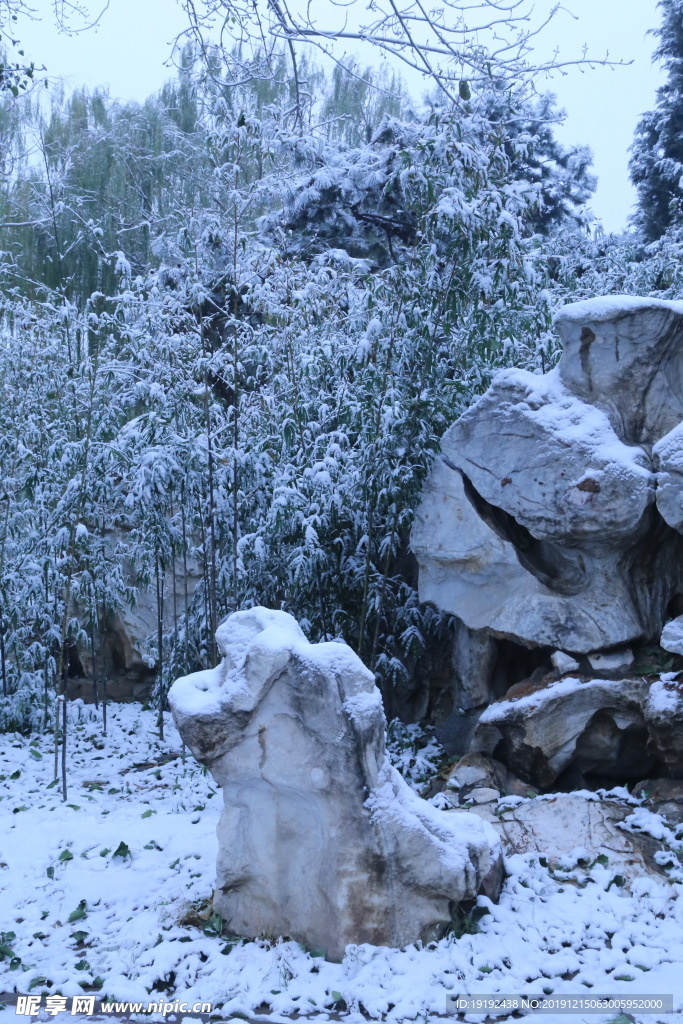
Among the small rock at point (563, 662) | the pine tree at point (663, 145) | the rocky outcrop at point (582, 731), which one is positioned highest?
the pine tree at point (663, 145)

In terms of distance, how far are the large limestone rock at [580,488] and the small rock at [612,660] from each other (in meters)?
0.06

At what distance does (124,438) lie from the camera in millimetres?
5137

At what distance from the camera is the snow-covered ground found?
2.71 meters

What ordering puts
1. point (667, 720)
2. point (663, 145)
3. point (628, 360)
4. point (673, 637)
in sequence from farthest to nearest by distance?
point (663, 145) → point (628, 360) → point (673, 637) → point (667, 720)

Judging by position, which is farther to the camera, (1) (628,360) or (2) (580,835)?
(1) (628,360)

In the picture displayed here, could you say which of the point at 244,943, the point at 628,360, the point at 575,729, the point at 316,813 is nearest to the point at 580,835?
the point at 575,729

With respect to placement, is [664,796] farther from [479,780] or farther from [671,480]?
[671,480]

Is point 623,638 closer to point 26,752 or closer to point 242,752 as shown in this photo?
point 242,752

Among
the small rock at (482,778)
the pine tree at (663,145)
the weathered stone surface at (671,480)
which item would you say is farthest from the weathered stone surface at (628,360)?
the pine tree at (663,145)

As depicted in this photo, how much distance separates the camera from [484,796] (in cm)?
410

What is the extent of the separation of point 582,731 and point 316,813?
167 centimetres

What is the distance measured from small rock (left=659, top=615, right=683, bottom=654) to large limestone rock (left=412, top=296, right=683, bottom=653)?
260mm

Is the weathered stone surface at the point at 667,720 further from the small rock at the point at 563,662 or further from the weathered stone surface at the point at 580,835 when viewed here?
the small rock at the point at 563,662

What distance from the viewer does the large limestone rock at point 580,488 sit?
4070mm
